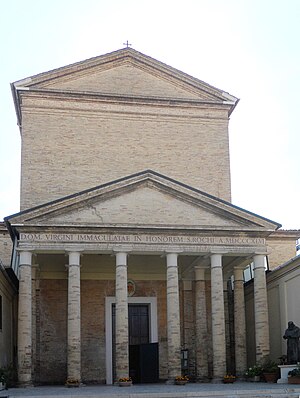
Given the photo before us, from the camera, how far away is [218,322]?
2758cm

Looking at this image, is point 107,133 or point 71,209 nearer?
point 71,209

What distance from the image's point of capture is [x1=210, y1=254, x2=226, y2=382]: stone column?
27234mm

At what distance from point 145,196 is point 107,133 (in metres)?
6.91

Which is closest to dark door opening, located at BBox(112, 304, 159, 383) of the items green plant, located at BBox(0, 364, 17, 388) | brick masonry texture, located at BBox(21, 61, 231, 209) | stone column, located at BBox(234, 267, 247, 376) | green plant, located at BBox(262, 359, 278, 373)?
stone column, located at BBox(234, 267, 247, 376)

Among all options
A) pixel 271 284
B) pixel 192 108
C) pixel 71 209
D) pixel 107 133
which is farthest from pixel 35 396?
pixel 192 108

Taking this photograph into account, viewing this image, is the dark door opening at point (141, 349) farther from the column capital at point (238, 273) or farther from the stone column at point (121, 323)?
the column capital at point (238, 273)

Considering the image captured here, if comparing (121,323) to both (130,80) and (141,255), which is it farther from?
(130,80)

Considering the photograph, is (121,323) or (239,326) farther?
(239,326)

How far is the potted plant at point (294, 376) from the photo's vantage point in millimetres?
24719

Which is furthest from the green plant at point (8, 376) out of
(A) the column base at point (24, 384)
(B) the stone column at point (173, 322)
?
(B) the stone column at point (173, 322)

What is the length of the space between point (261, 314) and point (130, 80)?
44.6 ft

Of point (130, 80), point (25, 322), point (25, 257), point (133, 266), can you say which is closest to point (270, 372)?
point (133, 266)

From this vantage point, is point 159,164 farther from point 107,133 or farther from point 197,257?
point 197,257

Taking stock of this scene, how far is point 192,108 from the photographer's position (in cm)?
3500
